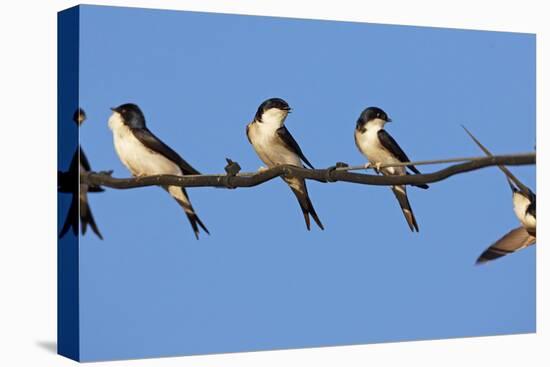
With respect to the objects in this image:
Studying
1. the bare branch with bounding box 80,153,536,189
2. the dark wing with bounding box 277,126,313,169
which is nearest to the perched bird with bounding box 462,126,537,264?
the bare branch with bounding box 80,153,536,189

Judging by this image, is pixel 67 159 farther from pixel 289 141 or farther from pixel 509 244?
pixel 509 244

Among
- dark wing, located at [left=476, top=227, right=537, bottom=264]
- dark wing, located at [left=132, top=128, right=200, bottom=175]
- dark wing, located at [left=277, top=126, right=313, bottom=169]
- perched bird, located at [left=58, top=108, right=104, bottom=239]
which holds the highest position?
dark wing, located at [left=277, top=126, right=313, bottom=169]

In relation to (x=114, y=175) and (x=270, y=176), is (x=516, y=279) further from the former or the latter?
(x=114, y=175)

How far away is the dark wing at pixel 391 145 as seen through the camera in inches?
367

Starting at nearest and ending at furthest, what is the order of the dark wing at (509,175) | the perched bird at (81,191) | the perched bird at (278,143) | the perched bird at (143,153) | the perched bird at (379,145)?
1. the perched bird at (81,191)
2. the perched bird at (143,153)
3. the perched bird at (278,143)
4. the perched bird at (379,145)
5. the dark wing at (509,175)

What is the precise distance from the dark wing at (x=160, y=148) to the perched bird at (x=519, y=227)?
2.19m

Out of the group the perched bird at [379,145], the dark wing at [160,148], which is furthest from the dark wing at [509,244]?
the dark wing at [160,148]

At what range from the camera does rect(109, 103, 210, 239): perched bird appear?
8.40 metres

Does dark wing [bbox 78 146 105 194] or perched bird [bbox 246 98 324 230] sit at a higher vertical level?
perched bird [bbox 246 98 324 230]

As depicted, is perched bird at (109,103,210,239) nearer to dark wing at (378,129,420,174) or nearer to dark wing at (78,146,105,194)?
dark wing at (78,146,105,194)

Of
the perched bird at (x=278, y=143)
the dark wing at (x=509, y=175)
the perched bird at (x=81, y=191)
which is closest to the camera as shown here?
the perched bird at (x=81, y=191)

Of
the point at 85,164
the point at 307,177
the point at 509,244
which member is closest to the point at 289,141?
the point at 307,177

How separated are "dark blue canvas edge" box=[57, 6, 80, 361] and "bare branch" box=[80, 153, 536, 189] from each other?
35 cm

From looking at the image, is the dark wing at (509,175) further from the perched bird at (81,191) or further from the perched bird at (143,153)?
the perched bird at (81,191)
